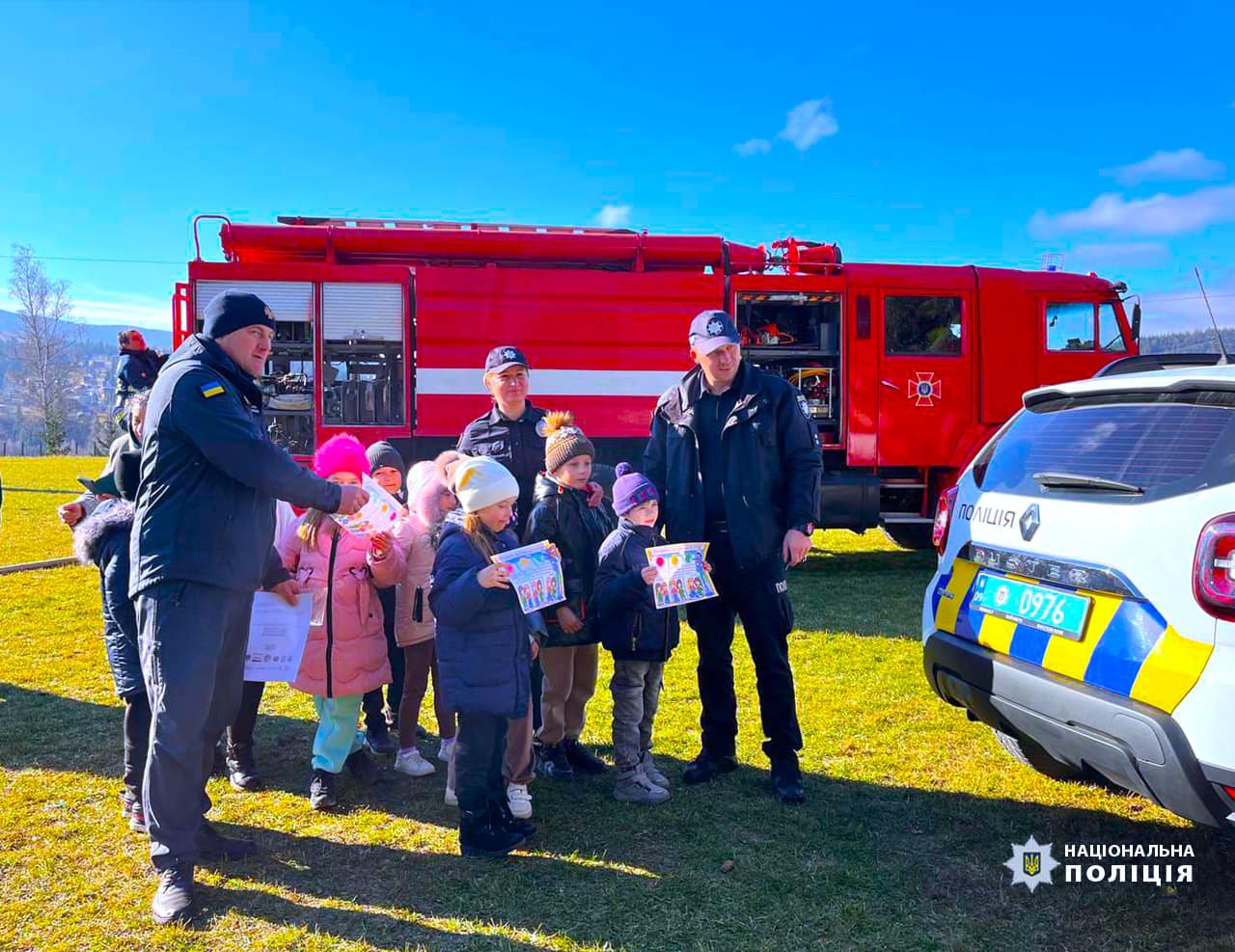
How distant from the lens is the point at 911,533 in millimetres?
9758

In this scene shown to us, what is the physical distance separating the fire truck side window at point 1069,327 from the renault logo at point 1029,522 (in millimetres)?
6858

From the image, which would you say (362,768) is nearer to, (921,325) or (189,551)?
(189,551)

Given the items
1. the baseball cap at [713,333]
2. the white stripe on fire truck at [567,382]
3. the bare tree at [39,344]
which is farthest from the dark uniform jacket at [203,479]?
the bare tree at [39,344]

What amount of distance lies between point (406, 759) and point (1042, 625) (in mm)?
2724

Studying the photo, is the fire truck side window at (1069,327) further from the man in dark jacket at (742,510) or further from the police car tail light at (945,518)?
the man in dark jacket at (742,510)

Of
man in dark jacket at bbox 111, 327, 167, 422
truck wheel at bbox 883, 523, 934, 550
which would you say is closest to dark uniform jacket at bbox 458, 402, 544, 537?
man in dark jacket at bbox 111, 327, 167, 422

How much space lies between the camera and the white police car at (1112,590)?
2.11 meters

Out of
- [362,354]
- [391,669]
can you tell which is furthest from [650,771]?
[362,354]

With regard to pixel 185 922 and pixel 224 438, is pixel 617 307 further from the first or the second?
pixel 185 922

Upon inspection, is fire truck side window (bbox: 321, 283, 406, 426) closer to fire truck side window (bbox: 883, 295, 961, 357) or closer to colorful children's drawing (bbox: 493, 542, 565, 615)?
fire truck side window (bbox: 883, 295, 961, 357)

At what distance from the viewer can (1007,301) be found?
338 inches

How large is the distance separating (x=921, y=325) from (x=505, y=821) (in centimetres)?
714

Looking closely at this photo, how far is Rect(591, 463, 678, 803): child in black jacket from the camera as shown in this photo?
3387mm

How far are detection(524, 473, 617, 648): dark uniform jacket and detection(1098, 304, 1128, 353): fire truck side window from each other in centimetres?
754
